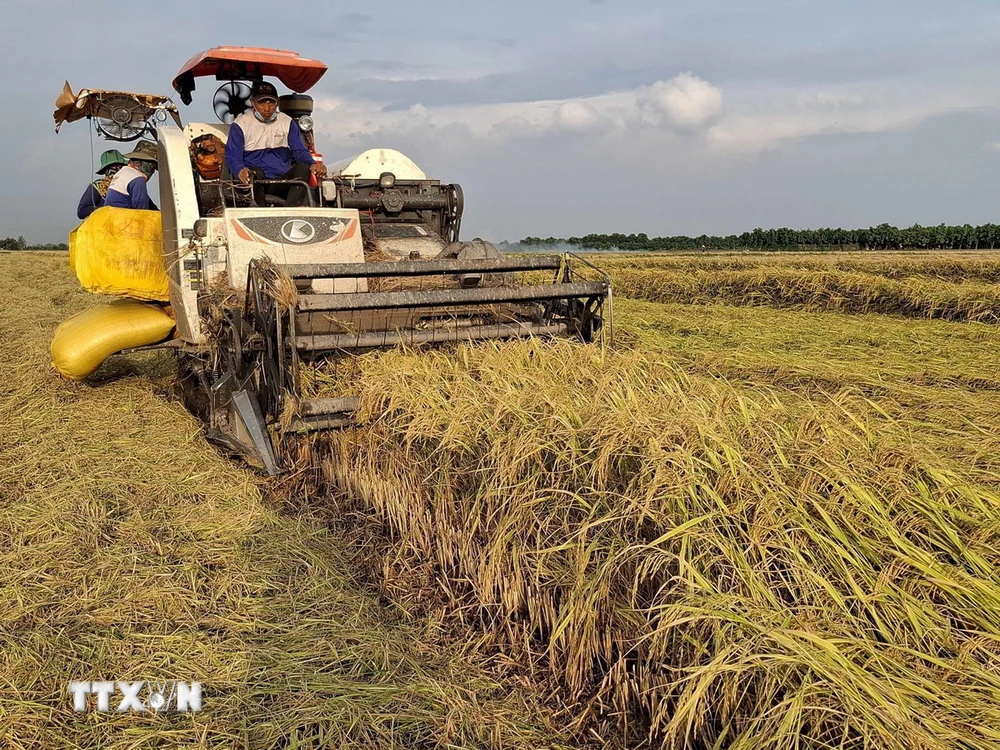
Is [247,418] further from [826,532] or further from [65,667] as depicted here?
[826,532]

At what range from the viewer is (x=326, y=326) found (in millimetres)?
5398

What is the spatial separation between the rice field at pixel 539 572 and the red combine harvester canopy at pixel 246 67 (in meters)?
3.13

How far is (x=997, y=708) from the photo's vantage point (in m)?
1.86

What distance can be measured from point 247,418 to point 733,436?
3140 millimetres

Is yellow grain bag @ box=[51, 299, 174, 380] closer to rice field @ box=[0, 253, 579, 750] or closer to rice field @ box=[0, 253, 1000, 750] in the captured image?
rice field @ box=[0, 253, 579, 750]

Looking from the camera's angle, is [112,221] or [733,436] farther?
[112,221]

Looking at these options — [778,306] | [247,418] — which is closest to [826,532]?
[247,418]

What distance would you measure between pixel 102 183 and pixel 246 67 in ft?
5.66

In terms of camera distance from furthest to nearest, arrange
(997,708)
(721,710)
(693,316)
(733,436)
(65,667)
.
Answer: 1. (693,316)
2. (733,436)
3. (65,667)
4. (721,710)
5. (997,708)

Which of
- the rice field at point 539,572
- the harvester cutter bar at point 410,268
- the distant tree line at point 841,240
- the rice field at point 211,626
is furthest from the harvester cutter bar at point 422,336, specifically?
the distant tree line at point 841,240

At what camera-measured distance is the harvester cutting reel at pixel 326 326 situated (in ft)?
15.0

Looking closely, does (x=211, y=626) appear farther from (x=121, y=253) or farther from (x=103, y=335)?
(x=121, y=253)

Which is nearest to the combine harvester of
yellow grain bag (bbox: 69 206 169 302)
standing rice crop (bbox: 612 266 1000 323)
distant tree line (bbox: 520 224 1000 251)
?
yellow grain bag (bbox: 69 206 169 302)

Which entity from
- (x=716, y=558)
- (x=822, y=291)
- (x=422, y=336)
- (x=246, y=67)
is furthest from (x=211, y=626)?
(x=822, y=291)
